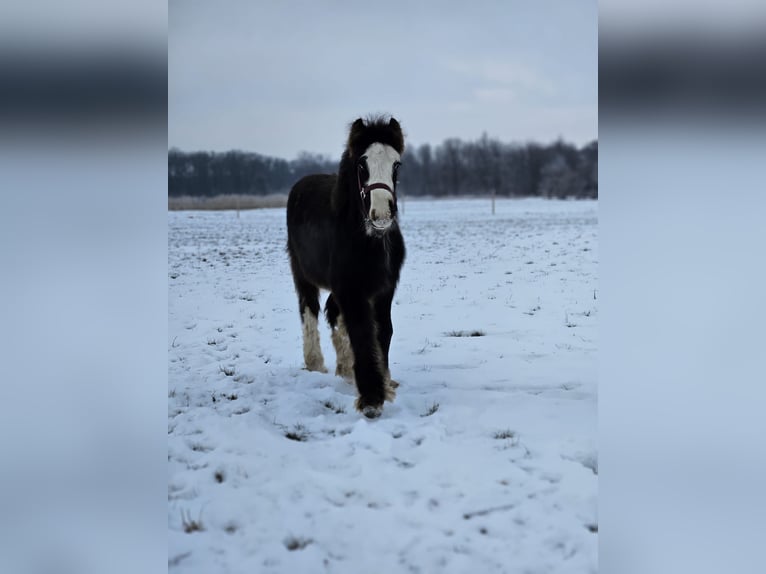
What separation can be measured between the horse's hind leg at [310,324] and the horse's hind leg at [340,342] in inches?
11.1

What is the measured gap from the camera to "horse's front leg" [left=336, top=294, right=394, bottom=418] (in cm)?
336

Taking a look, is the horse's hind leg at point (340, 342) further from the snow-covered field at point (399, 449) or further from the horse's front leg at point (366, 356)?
the horse's front leg at point (366, 356)

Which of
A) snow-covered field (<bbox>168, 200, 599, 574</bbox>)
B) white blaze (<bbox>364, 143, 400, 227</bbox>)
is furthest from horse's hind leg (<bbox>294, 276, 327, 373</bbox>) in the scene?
white blaze (<bbox>364, 143, 400, 227</bbox>)

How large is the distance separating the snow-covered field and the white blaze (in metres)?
1.32

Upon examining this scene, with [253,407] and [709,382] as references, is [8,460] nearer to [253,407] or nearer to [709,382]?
[709,382]

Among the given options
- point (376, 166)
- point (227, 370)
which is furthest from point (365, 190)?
point (227, 370)

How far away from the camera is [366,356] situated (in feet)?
11.3

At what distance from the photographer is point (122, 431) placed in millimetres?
1418

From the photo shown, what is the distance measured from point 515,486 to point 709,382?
123 centimetres

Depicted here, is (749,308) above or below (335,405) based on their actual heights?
above

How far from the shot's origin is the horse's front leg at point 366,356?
3.36m

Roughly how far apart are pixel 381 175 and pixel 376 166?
→ 73mm

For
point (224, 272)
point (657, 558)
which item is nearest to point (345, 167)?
point (657, 558)

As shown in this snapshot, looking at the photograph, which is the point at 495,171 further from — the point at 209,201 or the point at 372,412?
the point at 372,412
